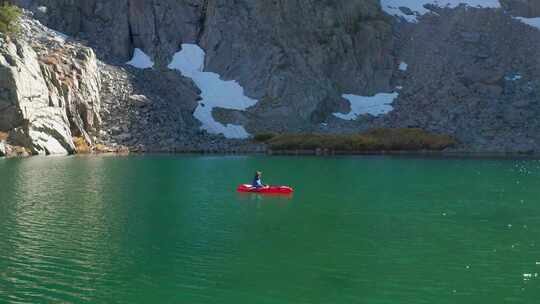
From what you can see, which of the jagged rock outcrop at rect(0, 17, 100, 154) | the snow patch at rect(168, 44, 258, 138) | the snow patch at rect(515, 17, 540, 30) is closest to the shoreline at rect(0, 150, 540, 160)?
the snow patch at rect(168, 44, 258, 138)

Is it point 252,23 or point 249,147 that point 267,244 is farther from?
point 252,23

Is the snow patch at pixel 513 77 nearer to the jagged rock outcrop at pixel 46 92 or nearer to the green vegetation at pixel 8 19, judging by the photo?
the jagged rock outcrop at pixel 46 92

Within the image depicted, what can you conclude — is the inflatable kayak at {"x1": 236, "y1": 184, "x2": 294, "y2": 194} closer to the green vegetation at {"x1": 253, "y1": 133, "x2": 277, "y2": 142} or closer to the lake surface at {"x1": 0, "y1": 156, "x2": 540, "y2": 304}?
the lake surface at {"x1": 0, "y1": 156, "x2": 540, "y2": 304}

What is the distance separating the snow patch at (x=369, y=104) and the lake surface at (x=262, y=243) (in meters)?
73.8

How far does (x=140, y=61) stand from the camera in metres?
120

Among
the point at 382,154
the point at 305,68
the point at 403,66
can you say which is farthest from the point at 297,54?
the point at 382,154

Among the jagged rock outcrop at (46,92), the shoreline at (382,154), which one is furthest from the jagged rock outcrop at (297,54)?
the jagged rock outcrop at (46,92)

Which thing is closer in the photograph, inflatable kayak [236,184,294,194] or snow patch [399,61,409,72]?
Answer: inflatable kayak [236,184,294,194]

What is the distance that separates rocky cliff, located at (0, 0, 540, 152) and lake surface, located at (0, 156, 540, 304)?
5597cm

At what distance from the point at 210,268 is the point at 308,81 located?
10695 cm

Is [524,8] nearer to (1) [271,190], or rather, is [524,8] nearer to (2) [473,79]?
(2) [473,79]

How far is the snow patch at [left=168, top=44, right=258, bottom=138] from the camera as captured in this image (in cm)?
11219

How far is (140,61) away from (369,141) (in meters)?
49.3

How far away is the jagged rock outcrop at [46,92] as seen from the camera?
83750 mm
